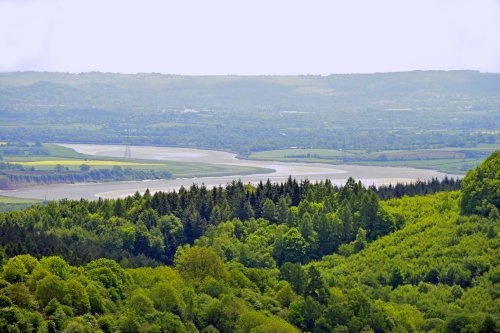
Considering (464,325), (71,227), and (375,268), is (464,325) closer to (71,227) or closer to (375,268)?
(375,268)

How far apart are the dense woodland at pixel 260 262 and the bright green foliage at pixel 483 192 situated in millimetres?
111

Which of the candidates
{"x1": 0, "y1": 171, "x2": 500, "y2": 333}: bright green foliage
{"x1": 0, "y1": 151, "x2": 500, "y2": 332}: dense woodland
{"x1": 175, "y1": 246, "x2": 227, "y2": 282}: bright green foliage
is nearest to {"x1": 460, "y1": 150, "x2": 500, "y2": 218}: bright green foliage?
{"x1": 0, "y1": 151, "x2": 500, "y2": 332}: dense woodland

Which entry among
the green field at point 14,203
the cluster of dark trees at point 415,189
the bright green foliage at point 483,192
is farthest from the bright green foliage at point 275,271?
the green field at point 14,203

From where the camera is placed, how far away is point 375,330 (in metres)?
82.9

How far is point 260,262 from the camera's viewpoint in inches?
4173

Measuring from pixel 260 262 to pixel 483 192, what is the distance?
18386 mm

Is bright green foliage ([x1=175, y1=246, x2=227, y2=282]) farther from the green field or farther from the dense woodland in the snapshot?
the green field

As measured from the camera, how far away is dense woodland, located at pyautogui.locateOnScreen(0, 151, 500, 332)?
2965 inches

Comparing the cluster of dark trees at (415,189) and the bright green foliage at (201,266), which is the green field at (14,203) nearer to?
the cluster of dark trees at (415,189)

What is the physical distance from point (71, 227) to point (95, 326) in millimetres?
41767

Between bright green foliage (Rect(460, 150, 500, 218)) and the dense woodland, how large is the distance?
0.36 feet

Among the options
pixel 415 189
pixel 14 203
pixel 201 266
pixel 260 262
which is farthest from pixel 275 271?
pixel 14 203

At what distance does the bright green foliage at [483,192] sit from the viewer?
352ft

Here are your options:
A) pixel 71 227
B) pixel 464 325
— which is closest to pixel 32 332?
pixel 464 325
